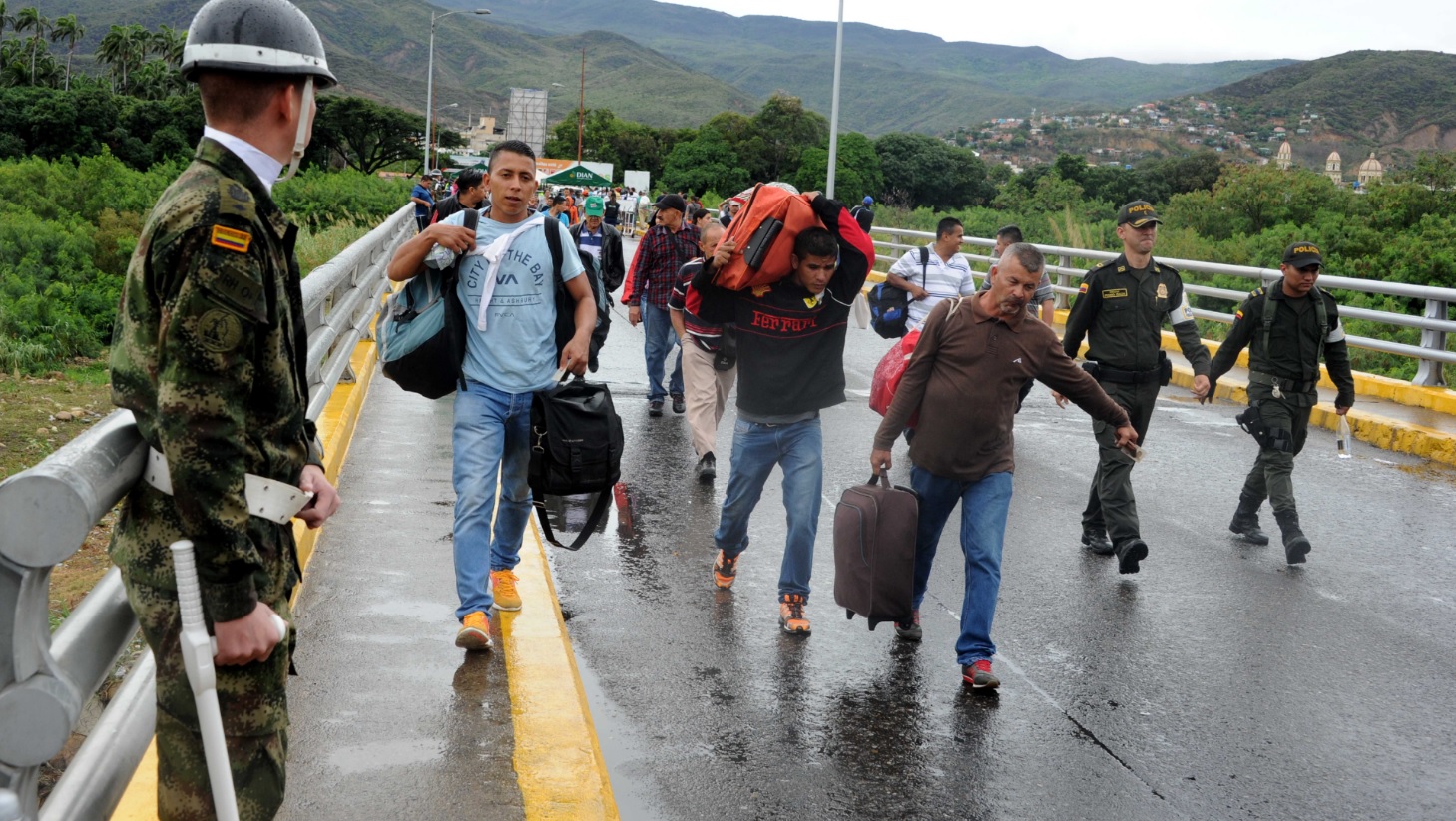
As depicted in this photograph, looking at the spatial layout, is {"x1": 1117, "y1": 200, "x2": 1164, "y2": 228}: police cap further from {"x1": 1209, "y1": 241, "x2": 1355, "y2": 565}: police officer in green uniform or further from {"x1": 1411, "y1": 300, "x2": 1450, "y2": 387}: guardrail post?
{"x1": 1411, "y1": 300, "x2": 1450, "y2": 387}: guardrail post

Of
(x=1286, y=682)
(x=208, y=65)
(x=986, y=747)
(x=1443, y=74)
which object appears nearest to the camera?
(x=208, y=65)

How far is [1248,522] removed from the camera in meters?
8.59

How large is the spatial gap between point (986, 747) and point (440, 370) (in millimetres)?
2533

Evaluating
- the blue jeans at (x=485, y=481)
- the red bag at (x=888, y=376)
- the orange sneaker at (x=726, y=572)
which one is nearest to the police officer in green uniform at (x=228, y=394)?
the blue jeans at (x=485, y=481)

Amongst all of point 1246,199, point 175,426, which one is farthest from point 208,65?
point 1246,199

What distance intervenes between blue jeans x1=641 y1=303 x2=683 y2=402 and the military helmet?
9685 millimetres

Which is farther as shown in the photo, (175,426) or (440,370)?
(440,370)

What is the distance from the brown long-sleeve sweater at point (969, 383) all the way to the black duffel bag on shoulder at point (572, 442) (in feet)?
3.94

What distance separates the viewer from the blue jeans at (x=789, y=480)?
6.16m

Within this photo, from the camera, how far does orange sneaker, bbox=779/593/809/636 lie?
612 cm

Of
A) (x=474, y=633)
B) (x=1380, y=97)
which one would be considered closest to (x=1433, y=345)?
(x=474, y=633)

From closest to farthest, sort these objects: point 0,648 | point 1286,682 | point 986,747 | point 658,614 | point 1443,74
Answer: point 0,648 < point 986,747 < point 1286,682 < point 658,614 < point 1443,74

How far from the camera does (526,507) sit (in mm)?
5898

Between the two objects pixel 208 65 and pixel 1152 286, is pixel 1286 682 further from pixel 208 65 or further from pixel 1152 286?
pixel 208 65
